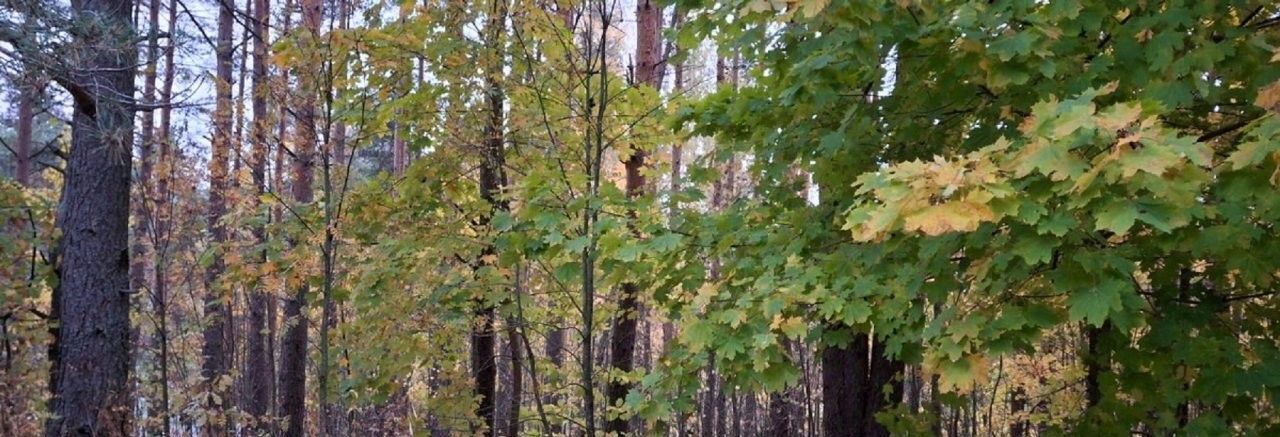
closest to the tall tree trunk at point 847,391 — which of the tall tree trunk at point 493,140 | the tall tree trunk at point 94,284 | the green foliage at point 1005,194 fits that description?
the green foliage at point 1005,194

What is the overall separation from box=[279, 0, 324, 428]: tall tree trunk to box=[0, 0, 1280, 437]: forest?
51 millimetres

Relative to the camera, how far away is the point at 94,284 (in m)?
6.14

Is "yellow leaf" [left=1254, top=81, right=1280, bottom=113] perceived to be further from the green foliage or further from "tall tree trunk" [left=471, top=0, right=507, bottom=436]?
"tall tree trunk" [left=471, top=0, right=507, bottom=436]

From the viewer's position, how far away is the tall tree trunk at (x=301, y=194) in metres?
5.02

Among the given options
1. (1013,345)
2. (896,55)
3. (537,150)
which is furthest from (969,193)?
(537,150)

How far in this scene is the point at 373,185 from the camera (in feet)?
17.6

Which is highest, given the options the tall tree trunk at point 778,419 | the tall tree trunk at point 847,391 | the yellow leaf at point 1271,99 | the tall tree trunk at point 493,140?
the tall tree trunk at point 493,140

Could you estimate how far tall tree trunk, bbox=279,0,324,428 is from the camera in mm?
5020

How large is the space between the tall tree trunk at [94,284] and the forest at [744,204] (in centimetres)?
2

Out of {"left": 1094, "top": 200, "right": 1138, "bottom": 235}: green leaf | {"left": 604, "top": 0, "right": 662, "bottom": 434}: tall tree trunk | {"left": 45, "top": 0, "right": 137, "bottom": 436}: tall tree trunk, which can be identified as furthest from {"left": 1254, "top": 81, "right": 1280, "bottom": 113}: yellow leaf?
{"left": 45, "top": 0, "right": 137, "bottom": 436}: tall tree trunk

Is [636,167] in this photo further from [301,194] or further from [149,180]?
Result: [149,180]

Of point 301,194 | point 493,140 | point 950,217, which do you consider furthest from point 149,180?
point 950,217

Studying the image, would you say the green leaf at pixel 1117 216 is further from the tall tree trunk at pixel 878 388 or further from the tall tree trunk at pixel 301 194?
the tall tree trunk at pixel 301 194

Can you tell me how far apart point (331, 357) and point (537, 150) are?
7.65 ft
